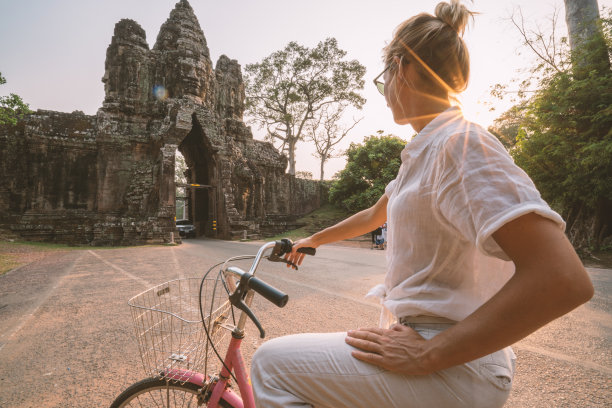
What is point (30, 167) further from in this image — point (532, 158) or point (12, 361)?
point (532, 158)

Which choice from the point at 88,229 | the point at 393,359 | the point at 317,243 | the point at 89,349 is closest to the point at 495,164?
the point at 393,359

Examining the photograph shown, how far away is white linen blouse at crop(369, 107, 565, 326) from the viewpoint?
30.4 inches

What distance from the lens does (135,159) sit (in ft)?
70.1

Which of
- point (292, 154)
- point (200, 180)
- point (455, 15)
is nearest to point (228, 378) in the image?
point (455, 15)

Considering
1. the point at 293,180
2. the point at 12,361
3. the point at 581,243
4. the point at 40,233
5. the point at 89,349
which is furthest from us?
the point at 293,180

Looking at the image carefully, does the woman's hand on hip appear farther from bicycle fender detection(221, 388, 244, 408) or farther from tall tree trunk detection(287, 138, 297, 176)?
tall tree trunk detection(287, 138, 297, 176)

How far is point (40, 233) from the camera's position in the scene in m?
18.4

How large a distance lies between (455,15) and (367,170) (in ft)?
84.6

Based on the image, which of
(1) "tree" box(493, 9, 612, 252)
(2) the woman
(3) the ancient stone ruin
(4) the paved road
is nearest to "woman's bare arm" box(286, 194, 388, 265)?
(2) the woman

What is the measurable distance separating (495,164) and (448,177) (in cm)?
11

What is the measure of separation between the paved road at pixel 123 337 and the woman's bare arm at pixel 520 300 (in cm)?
215

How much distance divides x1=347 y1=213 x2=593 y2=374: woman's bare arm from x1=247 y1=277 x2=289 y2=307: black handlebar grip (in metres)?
0.40

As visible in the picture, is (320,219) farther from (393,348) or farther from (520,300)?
(520,300)

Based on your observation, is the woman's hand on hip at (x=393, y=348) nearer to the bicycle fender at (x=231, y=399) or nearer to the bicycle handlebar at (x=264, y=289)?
the bicycle handlebar at (x=264, y=289)
